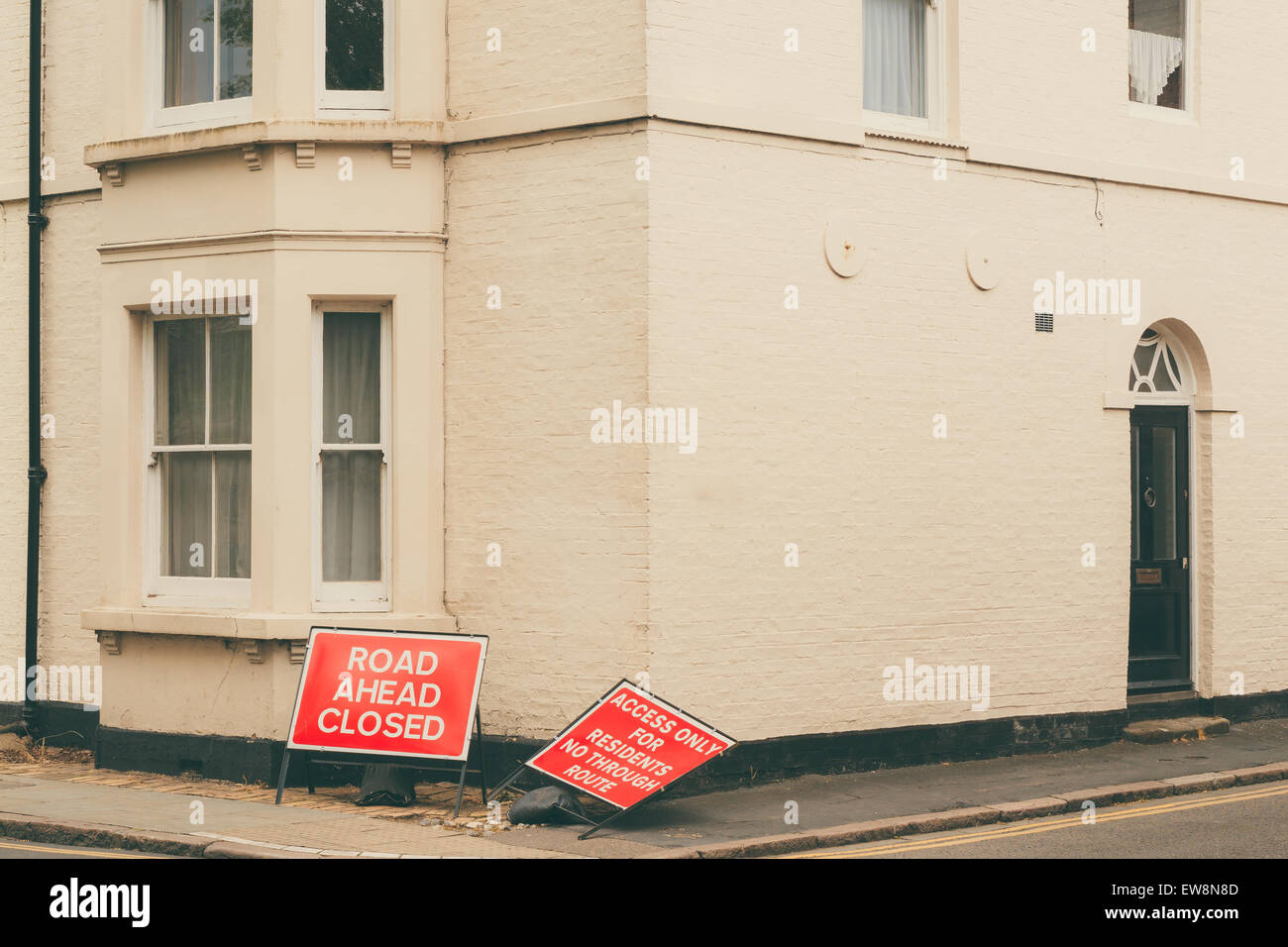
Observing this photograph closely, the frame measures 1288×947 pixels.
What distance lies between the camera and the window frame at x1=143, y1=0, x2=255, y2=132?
41.1ft

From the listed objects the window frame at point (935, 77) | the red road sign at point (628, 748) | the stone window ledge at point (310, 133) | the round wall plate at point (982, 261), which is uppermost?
the window frame at point (935, 77)

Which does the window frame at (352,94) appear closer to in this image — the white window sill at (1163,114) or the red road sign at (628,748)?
the red road sign at (628,748)

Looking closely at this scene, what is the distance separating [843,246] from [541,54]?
2.69m

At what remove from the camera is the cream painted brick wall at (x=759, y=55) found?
11383mm

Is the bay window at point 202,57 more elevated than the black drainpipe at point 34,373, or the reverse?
the bay window at point 202,57

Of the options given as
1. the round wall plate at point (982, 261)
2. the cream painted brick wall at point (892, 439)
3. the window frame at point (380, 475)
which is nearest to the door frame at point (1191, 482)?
the cream painted brick wall at point (892, 439)

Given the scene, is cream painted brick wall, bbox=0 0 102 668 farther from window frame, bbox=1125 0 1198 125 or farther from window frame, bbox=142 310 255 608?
window frame, bbox=1125 0 1198 125

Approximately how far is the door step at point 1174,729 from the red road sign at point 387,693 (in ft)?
19.8

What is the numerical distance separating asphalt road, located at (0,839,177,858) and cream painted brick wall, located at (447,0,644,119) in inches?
232

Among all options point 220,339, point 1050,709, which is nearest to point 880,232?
point 1050,709

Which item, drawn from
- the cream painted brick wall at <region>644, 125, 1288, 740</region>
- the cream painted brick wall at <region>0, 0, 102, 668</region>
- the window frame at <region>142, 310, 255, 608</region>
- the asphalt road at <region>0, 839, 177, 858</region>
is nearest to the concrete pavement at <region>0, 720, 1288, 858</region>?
the asphalt road at <region>0, 839, 177, 858</region>

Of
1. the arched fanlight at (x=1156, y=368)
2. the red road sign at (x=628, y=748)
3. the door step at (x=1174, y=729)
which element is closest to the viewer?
the red road sign at (x=628, y=748)
